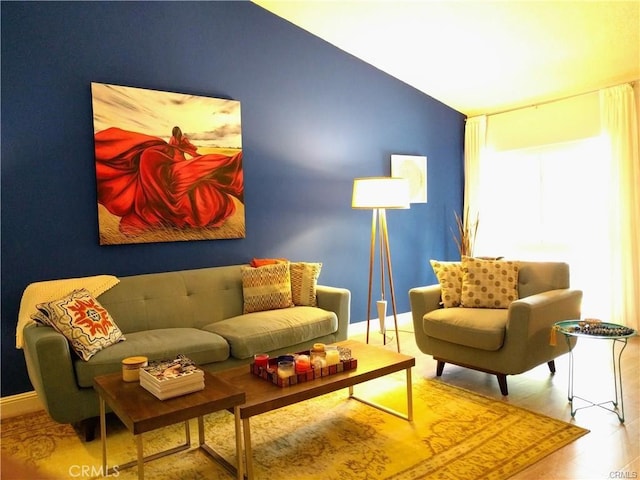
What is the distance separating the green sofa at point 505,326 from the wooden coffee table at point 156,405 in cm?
172

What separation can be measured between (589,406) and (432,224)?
117 inches

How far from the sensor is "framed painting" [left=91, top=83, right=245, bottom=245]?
3.48m

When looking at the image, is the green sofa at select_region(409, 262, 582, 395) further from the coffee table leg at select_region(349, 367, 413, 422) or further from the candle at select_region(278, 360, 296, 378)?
the candle at select_region(278, 360, 296, 378)

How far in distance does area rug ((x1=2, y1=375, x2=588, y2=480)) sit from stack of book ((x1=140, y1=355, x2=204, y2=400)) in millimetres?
488

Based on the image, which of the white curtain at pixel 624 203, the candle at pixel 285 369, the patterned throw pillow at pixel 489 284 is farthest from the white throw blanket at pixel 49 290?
the white curtain at pixel 624 203

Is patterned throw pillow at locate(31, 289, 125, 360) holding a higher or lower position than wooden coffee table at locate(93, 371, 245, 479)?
higher

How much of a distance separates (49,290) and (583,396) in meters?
3.37

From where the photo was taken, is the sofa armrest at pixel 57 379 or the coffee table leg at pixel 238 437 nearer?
the coffee table leg at pixel 238 437

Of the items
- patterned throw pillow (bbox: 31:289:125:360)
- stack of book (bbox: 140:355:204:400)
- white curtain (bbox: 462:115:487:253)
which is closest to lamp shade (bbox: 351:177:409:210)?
white curtain (bbox: 462:115:487:253)

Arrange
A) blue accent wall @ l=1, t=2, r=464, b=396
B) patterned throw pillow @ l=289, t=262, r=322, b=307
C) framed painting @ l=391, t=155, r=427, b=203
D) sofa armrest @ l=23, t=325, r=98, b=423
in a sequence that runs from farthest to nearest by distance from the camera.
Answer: framed painting @ l=391, t=155, r=427, b=203 → patterned throw pillow @ l=289, t=262, r=322, b=307 → blue accent wall @ l=1, t=2, r=464, b=396 → sofa armrest @ l=23, t=325, r=98, b=423

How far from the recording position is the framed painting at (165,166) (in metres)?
3.48

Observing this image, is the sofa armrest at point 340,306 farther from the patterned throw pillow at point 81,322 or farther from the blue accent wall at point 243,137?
the patterned throw pillow at point 81,322

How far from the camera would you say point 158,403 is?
6.63ft

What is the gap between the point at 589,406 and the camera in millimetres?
2943
